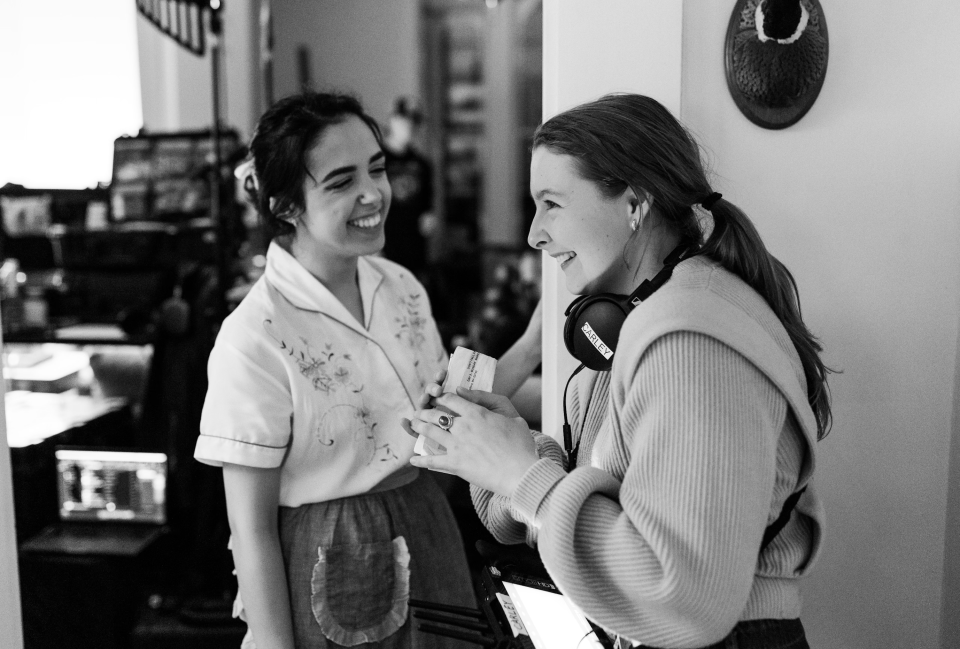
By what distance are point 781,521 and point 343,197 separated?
0.95 m

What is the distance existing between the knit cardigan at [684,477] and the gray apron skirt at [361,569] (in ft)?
1.91

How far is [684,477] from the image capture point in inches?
35.9

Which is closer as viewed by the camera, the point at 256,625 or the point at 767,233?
the point at 256,625

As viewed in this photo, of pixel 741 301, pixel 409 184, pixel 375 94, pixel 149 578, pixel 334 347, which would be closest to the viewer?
pixel 741 301

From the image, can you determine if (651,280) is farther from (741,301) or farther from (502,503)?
(502,503)

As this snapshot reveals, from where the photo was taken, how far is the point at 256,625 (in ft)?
4.73

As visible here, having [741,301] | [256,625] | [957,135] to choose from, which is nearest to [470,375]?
[741,301]

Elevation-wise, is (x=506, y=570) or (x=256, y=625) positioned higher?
(x=506, y=570)

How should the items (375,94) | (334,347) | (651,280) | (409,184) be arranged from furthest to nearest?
(375,94)
(409,184)
(334,347)
(651,280)

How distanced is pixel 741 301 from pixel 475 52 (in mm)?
8477

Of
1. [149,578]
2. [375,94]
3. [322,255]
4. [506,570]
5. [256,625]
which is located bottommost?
[149,578]

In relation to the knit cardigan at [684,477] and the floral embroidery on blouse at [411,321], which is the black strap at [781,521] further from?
the floral embroidery on blouse at [411,321]

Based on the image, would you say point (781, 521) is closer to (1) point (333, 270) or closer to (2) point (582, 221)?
(2) point (582, 221)

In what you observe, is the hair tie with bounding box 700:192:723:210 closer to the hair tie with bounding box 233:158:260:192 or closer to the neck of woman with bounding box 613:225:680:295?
the neck of woman with bounding box 613:225:680:295
